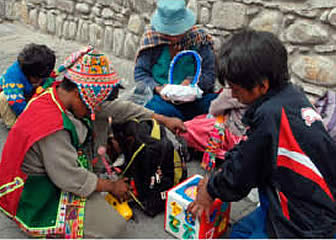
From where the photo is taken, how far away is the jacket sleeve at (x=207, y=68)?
3.17 meters

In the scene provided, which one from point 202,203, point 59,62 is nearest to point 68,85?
point 202,203

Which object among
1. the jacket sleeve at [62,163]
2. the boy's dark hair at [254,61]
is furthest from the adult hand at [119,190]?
the boy's dark hair at [254,61]

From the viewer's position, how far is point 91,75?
189 centimetres

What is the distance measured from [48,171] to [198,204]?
768 millimetres

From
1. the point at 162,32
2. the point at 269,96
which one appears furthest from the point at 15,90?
the point at 269,96

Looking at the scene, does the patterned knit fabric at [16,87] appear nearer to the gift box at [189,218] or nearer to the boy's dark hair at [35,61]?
the boy's dark hair at [35,61]

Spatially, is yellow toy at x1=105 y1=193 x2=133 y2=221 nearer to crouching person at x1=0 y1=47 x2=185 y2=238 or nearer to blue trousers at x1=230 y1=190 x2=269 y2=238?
crouching person at x1=0 y1=47 x2=185 y2=238

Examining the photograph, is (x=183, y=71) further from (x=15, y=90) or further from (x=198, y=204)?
(x=198, y=204)

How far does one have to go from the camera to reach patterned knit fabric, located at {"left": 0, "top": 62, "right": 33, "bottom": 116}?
2.97m

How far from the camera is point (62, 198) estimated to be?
1979 mm

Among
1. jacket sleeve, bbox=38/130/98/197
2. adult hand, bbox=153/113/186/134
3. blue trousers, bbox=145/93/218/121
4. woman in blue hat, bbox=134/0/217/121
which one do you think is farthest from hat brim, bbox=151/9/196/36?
jacket sleeve, bbox=38/130/98/197

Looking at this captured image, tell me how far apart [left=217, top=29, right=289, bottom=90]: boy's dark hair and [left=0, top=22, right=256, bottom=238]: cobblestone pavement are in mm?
1011

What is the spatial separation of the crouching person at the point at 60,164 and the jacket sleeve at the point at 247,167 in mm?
619

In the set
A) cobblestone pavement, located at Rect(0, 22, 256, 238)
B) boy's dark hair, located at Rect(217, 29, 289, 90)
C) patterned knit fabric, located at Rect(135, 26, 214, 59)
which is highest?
boy's dark hair, located at Rect(217, 29, 289, 90)
